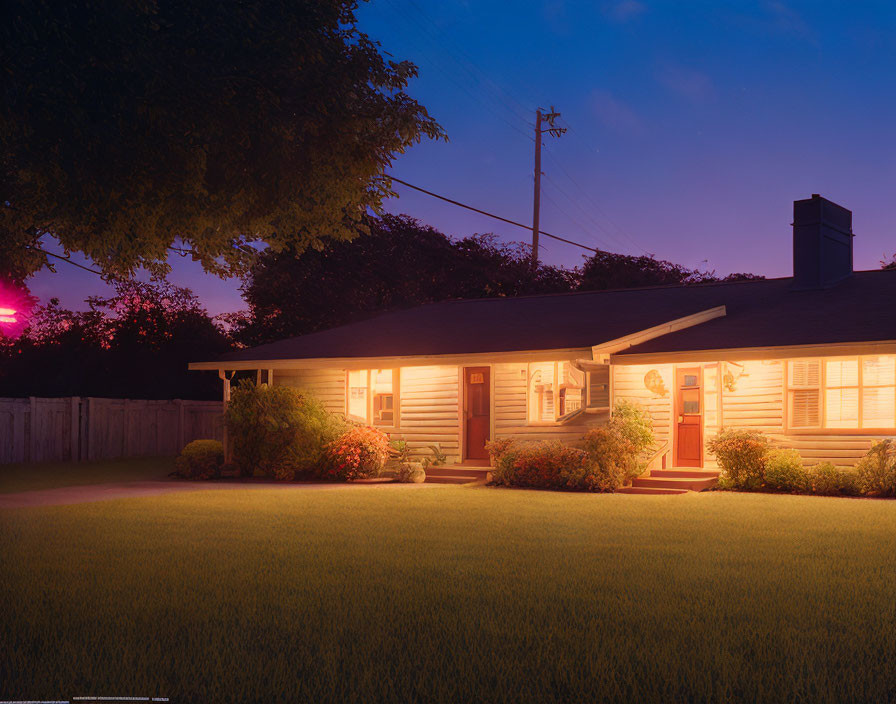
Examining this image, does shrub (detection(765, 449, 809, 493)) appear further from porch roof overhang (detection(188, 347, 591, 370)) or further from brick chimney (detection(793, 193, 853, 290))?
brick chimney (detection(793, 193, 853, 290))

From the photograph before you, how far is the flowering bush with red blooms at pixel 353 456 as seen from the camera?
19.6 metres

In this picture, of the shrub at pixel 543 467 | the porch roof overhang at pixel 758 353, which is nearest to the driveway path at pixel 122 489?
the shrub at pixel 543 467

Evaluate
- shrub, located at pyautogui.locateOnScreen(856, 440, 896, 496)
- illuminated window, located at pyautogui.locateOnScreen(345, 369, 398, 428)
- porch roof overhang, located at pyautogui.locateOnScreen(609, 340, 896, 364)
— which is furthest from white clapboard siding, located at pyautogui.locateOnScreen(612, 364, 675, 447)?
illuminated window, located at pyautogui.locateOnScreen(345, 369, 398, 428)

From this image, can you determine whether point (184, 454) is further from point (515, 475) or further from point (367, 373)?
point (515, 475)

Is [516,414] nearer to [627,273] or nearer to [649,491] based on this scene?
[649,491]

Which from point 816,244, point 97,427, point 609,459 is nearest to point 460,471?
point 609,459

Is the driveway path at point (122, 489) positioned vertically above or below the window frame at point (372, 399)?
below

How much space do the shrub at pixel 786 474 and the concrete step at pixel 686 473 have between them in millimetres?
1264

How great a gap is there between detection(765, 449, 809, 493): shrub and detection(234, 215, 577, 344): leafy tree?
22206 mm

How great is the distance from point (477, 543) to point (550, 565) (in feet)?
5.02

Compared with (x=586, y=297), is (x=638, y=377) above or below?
below

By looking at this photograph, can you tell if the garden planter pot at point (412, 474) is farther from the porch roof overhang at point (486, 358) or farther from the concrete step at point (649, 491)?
the concrete step at point (649, 491)

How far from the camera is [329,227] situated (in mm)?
12086

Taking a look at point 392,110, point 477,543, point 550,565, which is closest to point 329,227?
point 392,110
